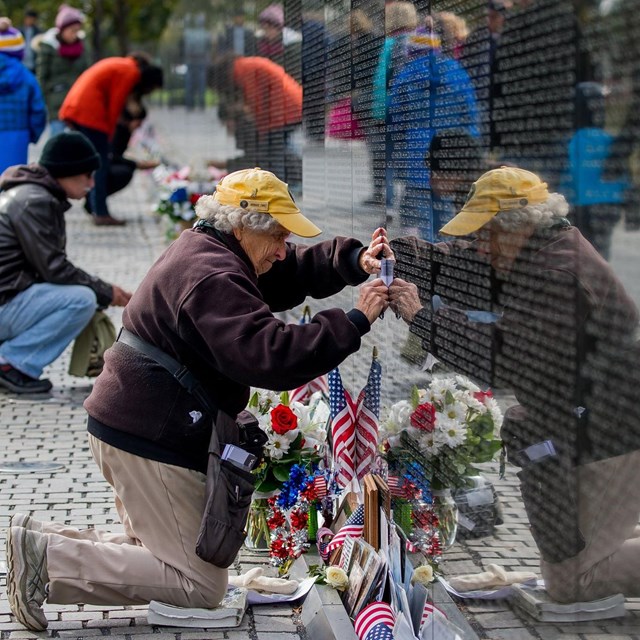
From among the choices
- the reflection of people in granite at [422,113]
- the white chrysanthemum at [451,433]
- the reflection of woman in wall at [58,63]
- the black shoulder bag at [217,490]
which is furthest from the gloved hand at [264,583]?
the reflection of woman in wall at [58,63]

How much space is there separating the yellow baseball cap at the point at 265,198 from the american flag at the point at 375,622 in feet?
4.04

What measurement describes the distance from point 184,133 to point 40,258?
18.0 metres

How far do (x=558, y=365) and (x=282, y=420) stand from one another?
2.43 metres

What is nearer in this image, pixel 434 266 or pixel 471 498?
pixel 471 498

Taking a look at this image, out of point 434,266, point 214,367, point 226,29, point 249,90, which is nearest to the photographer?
point 434,266

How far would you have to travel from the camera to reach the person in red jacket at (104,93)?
42.3ft

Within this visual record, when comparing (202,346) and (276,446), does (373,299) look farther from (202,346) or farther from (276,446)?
(276,446)

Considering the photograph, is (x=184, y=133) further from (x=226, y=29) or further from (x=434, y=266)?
(x=434, y=266)

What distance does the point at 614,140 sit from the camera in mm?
2281

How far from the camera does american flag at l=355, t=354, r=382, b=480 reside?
451cm

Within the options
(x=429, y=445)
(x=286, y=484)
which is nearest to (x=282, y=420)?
(x=286, y=484)

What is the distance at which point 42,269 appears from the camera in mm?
7238

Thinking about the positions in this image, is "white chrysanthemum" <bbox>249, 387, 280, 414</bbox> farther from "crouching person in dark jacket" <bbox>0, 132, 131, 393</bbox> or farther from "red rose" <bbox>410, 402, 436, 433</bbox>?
"crouching person in dark jacket" <bbox>0, 132, 131, 393</bbox>

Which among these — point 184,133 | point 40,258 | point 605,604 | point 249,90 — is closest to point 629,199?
point 605,604
